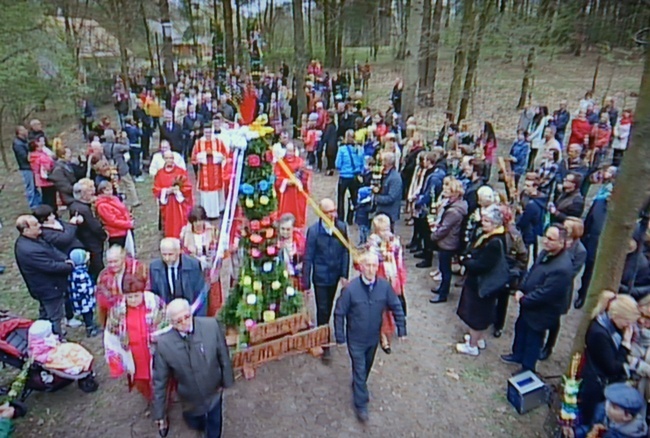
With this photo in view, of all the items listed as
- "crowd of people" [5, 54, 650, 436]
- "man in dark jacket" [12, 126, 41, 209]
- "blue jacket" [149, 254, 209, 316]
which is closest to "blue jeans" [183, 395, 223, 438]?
"crowd of people" [5, 54, 650, 436]

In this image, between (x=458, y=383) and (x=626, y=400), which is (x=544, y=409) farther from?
(x=626, y=400)

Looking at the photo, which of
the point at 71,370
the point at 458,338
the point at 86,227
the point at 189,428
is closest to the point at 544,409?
the point at 458,338

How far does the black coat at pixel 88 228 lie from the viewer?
22.1ft

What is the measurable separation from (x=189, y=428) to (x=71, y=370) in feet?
4.53

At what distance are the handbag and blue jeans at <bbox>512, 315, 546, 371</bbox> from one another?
1.35 ft

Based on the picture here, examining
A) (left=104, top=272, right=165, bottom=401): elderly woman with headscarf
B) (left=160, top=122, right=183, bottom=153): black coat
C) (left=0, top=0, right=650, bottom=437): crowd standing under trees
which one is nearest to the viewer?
(left=0, top=0, right=650, bottom=437): crowd standing under trees

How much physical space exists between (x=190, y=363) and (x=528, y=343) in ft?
12.1

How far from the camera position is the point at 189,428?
5.05 metres

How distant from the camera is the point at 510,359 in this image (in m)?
6.14

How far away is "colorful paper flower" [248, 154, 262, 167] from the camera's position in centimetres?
584

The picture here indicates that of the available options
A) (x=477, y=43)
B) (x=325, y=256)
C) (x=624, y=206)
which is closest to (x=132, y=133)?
(x=325, y=256)

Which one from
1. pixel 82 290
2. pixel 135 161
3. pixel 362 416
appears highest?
pixel 82 290

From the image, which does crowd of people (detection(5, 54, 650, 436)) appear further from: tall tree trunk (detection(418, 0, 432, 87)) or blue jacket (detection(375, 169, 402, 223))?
tall tree trunk (detection(418, 0, 432, 87))

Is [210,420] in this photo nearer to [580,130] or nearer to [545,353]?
[545,353]
